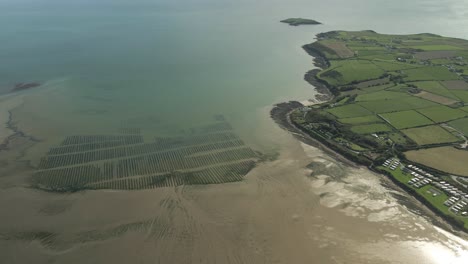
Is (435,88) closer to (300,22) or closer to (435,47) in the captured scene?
(435,47)

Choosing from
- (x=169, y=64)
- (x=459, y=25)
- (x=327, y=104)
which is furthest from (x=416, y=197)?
(x=459, y=25)

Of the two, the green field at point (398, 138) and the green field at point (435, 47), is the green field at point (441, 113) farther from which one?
the green field at point (435, 47)

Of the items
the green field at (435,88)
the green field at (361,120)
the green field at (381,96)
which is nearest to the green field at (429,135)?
the green field at (361,120)

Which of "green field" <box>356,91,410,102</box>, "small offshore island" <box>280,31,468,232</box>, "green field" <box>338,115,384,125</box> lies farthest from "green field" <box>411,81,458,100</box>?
"green field" <box>338,115,384,125</box>

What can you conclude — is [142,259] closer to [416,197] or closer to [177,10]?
[416,197]

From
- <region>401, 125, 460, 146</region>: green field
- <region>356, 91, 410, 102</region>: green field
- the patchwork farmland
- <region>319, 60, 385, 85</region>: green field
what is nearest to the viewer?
the patchwork farmland

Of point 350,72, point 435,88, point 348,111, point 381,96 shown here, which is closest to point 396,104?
point 381,96

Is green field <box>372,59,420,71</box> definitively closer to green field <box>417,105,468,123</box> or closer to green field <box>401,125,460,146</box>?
green field <box>417,105,468,123</box>
